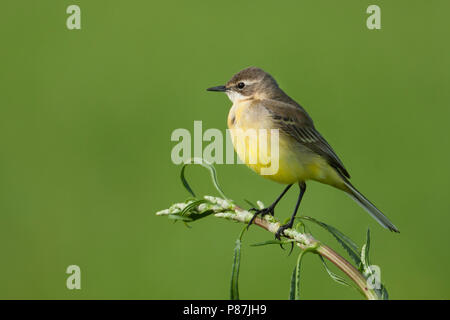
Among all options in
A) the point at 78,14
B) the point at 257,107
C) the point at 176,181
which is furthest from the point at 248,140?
the point at 78,14

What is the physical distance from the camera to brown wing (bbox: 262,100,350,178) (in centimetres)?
415

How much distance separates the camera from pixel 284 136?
4.18 metres

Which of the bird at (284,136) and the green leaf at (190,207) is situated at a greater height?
the bird at (284,136)

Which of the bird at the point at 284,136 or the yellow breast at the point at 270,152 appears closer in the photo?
the yellow breast at the point at 270,152

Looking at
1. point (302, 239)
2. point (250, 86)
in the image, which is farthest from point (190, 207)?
point (250, 86)

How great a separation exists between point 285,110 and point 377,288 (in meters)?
3.05

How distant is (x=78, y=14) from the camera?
8.71m

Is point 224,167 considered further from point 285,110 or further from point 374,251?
point 285,110

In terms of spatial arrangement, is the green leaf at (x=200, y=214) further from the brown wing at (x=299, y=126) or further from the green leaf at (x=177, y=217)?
the brown wing at (x=299, y=126)

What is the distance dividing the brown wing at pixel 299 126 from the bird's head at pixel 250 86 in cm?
17

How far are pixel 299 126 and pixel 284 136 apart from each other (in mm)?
198

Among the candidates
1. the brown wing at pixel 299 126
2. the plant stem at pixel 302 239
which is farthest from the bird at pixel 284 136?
the plant stem at pixel 302 239

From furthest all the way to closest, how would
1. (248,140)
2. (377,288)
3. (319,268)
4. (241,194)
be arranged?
(241,194) → (319,268) → (248,140) → (377,288)

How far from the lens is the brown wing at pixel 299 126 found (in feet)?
13.6
